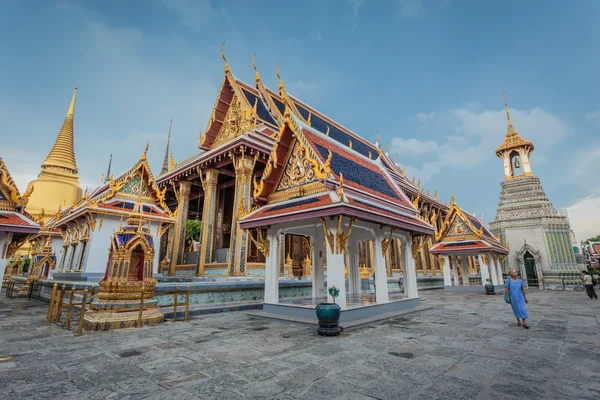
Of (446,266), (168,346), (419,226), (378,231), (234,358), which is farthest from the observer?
(446,266)

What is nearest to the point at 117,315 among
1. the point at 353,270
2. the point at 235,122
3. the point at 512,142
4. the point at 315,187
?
the point at 315,187

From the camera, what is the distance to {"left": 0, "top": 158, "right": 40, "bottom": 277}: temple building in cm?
875

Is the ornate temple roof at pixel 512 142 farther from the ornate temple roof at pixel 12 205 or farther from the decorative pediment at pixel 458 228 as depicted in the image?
the ornate temple roof at pixel 12 205

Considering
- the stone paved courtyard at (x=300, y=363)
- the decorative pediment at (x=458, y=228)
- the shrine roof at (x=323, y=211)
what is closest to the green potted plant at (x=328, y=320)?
the stone paved courtyard at (x=300, y=363)

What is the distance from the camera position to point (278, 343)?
484 cm

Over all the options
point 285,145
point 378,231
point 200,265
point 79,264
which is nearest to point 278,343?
point 378,231

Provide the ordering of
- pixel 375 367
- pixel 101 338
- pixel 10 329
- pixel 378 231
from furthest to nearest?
1. pixel 378 231
2. pixel 10 329
3. pixel 101 338
4. pixel 375 367

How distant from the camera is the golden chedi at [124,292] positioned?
6172mm

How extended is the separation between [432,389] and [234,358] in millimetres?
2507

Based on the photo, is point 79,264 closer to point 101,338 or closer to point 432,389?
point 101,338

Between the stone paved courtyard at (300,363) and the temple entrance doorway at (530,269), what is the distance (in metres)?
20.5

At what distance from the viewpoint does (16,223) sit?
880 centimetres

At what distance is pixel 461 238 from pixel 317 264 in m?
11.2

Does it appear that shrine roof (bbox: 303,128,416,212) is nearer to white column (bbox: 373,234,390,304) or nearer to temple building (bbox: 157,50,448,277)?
temple building (bbox: 157,50,448,277)
